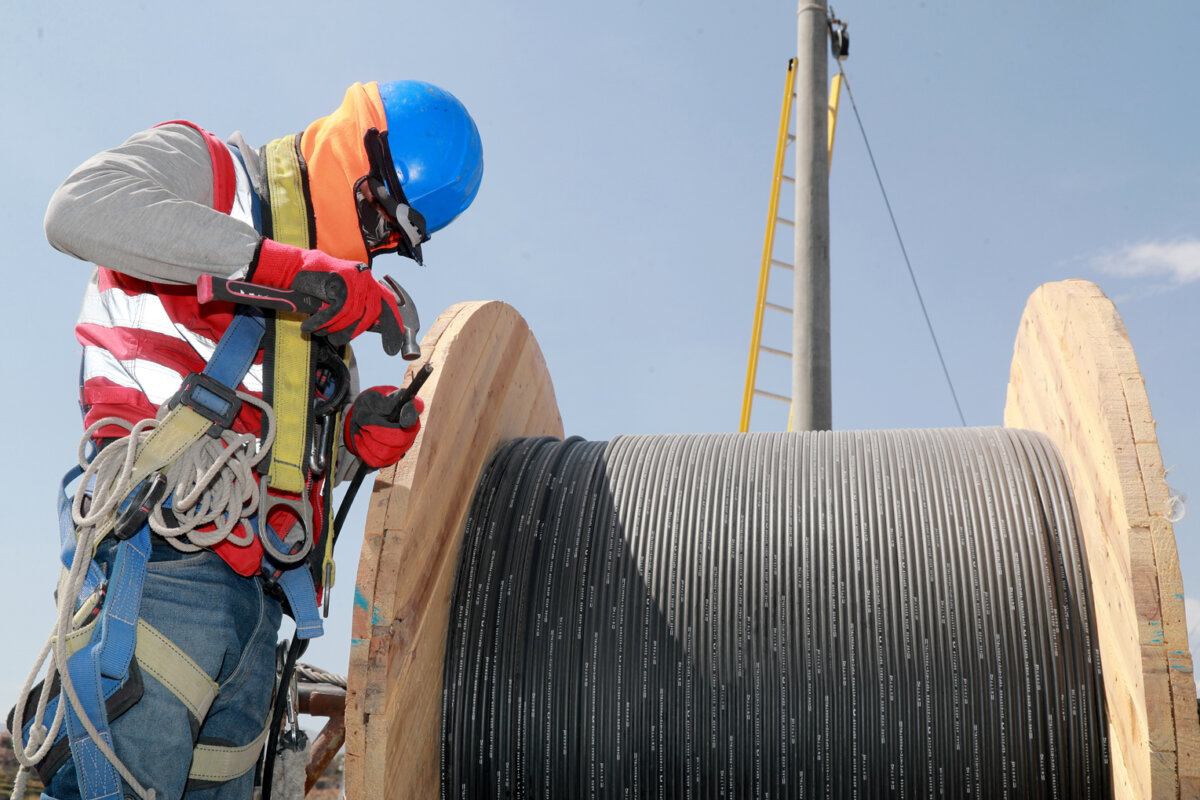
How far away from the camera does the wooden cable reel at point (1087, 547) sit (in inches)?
99.1

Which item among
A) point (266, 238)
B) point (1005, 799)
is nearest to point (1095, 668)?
point (1005, 799)

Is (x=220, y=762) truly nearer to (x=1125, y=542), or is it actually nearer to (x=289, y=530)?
(x=289, y=530)

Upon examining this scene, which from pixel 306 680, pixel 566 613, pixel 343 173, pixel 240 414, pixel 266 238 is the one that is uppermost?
pixel 343 173

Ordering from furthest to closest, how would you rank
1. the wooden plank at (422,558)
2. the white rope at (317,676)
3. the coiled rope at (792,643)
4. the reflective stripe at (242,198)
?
the white rope at (317,676), the coiled rope at (792,643), the wooden plank at (422,558), the reflective stripe at (242,198)

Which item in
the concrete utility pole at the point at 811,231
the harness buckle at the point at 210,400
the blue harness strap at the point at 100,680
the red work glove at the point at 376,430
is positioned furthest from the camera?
the concrete utility pole at the point at 811,231

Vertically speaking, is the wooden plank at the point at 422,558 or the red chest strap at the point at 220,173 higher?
the red chest strap at the point at 220,173

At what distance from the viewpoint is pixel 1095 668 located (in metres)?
2.98

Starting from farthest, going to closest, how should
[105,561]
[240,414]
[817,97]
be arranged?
[817,97]
[240,414]
[105,561]

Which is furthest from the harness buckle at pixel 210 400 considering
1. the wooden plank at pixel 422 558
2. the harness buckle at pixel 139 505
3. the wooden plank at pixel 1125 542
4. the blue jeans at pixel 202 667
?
the wooden plank at pixel 1125 542

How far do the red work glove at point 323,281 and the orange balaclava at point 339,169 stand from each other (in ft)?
0.89

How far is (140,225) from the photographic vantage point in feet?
7.47

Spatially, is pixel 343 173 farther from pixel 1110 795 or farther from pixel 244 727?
→ pixel 1110 795

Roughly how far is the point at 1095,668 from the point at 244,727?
2377mm

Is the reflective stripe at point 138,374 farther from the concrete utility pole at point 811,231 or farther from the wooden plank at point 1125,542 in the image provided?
the concrete utility pole at point 811,231
